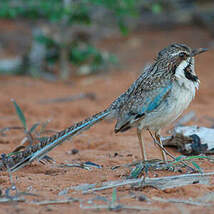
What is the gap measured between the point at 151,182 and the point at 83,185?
61cm

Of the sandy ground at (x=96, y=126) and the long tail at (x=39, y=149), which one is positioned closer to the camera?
the sandy ground at (x=96, y=126)

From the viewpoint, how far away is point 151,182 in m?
4.18

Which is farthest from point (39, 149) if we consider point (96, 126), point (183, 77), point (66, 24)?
point (66, 24)

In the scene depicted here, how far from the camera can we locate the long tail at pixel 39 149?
4.52 metres

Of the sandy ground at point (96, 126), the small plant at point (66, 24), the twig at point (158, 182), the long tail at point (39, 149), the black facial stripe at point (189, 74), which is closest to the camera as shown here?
the sandy ground at point (96, 126)

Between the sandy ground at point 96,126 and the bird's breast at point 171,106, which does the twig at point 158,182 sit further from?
the bird's breast at point 171,106

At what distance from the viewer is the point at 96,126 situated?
24.3 ft

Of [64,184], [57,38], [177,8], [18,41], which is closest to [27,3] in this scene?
[57,38]

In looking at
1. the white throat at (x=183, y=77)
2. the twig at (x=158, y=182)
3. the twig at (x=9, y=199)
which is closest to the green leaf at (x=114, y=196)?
the twig at (x=158, y=182)

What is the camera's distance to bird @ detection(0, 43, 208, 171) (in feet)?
15.0

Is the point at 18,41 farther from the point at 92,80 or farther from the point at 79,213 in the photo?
the point at 79,213

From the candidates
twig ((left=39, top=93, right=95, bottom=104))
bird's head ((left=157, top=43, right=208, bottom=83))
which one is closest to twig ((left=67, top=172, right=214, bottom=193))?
bird's head ((left=157, top=43, right=208, bottom=83))

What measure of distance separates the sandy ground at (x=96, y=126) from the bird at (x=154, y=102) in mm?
295

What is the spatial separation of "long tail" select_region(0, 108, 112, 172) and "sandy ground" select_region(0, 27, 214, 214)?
5.4 inches
